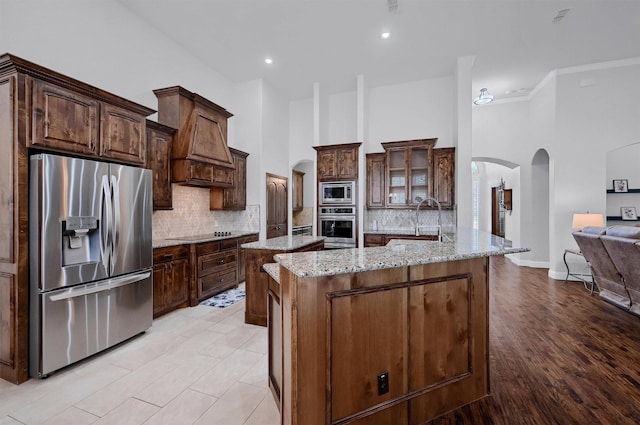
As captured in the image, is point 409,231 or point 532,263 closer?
point 409,231

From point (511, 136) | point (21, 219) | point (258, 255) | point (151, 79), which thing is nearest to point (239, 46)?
point (151, 79)

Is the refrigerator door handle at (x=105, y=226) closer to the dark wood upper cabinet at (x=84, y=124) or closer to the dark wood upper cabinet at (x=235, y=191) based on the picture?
the dark wood upper cabinet at (x=84, y=124)

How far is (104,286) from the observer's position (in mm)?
2627

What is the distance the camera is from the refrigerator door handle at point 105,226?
261 cm

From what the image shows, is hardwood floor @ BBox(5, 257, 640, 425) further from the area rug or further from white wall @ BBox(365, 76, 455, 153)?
white wall @ BBox(365, 76, 455, 153)

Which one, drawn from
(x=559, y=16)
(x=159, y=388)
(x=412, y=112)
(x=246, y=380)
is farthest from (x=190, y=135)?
(x=559, y=16)

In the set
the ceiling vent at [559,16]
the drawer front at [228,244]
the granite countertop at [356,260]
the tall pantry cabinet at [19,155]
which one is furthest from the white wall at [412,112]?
the tall pantry cabinet at [19,155]

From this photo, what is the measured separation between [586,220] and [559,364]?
370 centimetres

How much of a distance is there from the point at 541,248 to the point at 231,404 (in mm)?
7313

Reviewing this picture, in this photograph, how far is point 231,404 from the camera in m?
1.99

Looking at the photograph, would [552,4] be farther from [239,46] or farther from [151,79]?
[151,79]

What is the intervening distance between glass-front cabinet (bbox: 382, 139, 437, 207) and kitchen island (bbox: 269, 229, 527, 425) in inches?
144

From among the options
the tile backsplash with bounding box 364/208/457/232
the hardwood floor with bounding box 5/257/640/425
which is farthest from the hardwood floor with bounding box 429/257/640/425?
the tile backsplash with bounding box 364/208/457/232

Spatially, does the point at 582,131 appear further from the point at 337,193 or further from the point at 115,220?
the point at 115,220
